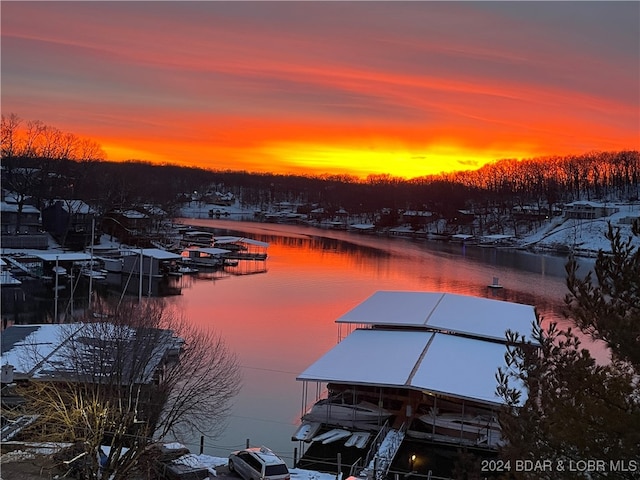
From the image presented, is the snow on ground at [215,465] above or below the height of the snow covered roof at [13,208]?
below

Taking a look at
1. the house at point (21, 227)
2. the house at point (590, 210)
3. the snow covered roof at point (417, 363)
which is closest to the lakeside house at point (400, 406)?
the snow covered roof at point (417, 363)

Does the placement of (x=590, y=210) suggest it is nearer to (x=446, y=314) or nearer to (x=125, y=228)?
(x=125, y=228)

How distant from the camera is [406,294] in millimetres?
18266

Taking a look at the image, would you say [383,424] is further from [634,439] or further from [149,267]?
[149,267]

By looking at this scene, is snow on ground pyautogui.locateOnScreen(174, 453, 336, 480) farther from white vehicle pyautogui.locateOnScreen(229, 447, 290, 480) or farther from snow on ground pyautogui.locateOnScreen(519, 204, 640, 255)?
snow on ground pyautogui.locateOnScreen(519, 204, 640, 255)

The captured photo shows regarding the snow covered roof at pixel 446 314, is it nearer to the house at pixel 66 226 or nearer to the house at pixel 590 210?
the house at pixel 66 226

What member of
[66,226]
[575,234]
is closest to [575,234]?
[575,234]

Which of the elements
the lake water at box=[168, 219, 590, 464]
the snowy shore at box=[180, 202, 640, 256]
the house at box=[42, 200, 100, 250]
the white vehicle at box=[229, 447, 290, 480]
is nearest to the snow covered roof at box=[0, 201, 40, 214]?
the house at box=[42, 200, 100, 250]

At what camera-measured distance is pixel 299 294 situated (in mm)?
22766

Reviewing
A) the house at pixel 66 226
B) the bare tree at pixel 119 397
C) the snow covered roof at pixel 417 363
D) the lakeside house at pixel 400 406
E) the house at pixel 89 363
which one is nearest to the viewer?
the bare tree at pixel 119 397

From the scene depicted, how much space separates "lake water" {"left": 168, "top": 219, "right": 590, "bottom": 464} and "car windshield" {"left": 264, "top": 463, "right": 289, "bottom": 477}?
174 cm

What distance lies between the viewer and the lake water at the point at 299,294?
36.8 ft

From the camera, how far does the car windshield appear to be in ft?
24.3

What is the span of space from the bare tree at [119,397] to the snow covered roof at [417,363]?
1.83 metres
